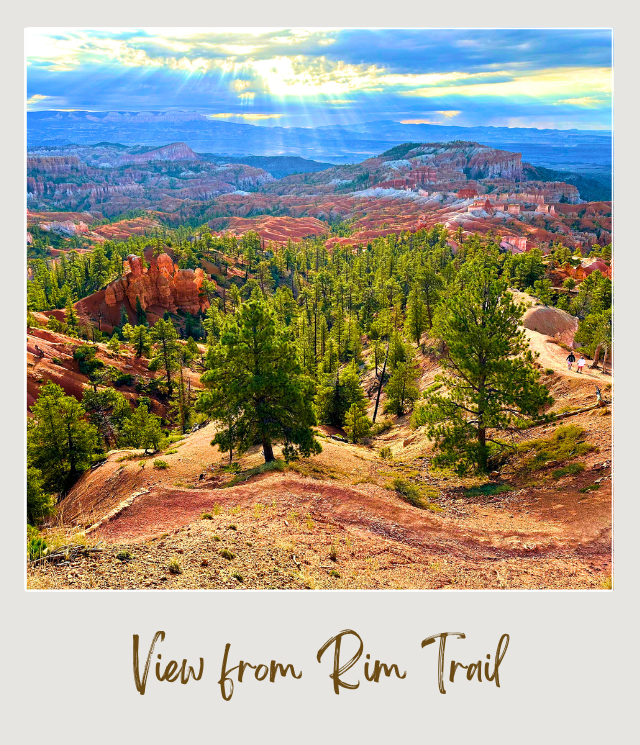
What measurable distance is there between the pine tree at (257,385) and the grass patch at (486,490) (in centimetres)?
490

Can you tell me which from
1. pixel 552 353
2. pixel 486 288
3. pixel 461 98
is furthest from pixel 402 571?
pixel 552 353

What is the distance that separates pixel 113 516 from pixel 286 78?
1215 centimetres

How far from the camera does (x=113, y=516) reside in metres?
13.1

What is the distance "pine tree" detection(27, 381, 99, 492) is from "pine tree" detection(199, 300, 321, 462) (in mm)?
8370

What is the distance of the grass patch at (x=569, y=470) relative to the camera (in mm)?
14914

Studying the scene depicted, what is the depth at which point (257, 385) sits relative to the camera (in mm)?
15859

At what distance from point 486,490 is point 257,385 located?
751 centimetres

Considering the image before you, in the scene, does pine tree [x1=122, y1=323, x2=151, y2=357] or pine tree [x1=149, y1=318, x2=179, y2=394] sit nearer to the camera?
pine tree [x1=149, y1=318, x2=179, y2=394]

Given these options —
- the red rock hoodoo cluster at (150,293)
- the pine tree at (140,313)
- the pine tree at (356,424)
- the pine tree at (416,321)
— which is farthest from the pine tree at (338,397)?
the red rock hoodoo cluster at (150,293)

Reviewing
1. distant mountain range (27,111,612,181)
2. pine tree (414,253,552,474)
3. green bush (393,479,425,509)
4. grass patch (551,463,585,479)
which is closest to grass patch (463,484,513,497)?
pine tree (414,253,552,474)

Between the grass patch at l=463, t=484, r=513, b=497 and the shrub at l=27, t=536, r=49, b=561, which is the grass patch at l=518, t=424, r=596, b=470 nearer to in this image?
the grass patch at l=463, t=484, r=513, b=497

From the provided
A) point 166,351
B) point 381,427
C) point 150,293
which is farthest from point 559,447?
point 150,293

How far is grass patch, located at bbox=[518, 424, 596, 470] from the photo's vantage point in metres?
16.0

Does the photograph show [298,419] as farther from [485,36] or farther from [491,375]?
[485,36]
